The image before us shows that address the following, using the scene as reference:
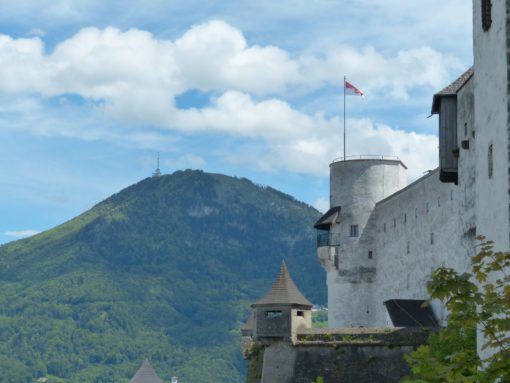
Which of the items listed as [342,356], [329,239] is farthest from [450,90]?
[329,239]

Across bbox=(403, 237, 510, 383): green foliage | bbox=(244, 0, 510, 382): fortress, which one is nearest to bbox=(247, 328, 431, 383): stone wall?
bbox=(244, 0, 510, 382): fortress

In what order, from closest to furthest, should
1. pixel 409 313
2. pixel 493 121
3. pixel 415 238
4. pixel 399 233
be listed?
1. pixel 493 121
2. pixel 409 313
3. pixel 415 238
4. pixel 399 233

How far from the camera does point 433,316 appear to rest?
54969 millimetres

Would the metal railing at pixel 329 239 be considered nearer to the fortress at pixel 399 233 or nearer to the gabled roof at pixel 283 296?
the fortress at pixel 399 233

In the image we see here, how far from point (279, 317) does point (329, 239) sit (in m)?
17.6

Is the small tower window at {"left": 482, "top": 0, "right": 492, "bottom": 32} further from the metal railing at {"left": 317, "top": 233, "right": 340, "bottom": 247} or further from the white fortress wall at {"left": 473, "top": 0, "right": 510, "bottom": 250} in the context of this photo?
the metal railing at {"left": 317, "top": 233, "right": 340, "bottom": 247}

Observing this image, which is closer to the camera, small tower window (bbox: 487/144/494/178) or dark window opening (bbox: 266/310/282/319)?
small tower window (bbox: 487/144/494/178)

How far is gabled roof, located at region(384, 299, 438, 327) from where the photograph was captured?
54.7 meters

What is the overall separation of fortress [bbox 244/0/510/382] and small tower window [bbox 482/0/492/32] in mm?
21

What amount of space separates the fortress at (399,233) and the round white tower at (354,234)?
0.06 m

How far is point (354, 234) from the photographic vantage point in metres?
68.6

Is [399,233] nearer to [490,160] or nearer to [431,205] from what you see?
[431,205]

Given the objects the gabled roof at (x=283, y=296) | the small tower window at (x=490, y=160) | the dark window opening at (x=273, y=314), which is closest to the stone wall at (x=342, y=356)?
the dark window opening at (x=273, y=314)

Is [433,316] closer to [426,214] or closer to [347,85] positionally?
[426,214]
